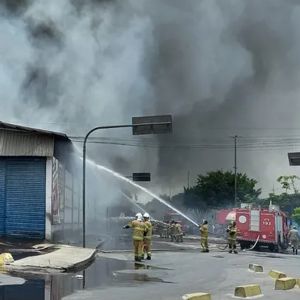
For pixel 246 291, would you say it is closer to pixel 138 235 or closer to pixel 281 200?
pixel 138 235

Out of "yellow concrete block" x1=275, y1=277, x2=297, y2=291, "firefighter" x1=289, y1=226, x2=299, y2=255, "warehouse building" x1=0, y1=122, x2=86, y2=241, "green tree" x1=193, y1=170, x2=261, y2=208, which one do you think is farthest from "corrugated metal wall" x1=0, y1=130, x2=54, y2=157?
"green tree" x1=193, y1=170, x2=261, y2=208

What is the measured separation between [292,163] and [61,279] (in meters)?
9.20

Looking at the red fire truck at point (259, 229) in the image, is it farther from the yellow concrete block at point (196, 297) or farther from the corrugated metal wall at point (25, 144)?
the yellow concrete block at point (196, 297)

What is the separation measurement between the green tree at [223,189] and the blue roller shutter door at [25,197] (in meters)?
50.7

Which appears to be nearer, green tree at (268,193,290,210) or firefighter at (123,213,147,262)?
firefighter at (123,213,147,262)

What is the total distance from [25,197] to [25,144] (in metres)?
2.31

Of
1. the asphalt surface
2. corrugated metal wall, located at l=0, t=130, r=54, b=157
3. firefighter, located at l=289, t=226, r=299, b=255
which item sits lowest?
firefighter, located at l=289, t=226, r=299, b=255

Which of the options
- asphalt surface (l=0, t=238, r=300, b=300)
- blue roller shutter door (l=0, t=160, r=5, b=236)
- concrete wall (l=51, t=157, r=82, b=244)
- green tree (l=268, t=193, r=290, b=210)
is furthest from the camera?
green tree (l=268, t=193, r=290, b=210)

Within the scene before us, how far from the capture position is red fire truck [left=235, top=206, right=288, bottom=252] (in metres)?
28.6

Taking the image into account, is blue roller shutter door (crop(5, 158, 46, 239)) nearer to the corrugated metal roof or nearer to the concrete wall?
the concrete wall

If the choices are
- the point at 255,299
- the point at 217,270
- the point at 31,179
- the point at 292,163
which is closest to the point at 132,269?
the point at 217,270

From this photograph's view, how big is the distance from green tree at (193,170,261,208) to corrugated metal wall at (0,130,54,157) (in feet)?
167

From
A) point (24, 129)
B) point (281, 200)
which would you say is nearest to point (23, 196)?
point (24, 129)

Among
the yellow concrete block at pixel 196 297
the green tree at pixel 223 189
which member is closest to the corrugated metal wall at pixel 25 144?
the yellow concrete block at pixel 196 297
